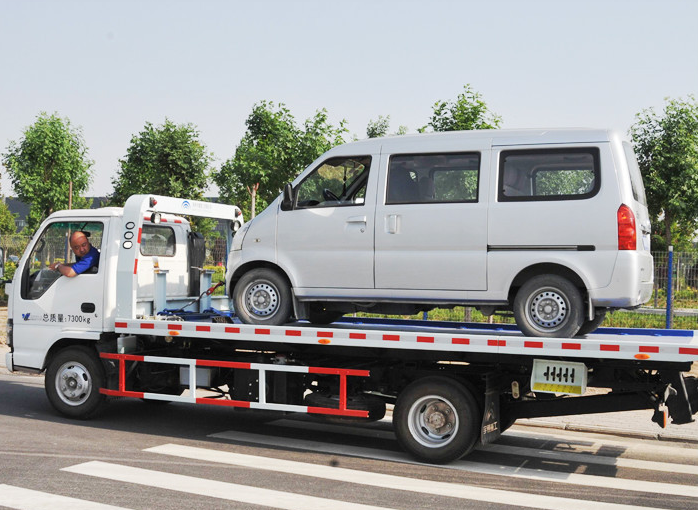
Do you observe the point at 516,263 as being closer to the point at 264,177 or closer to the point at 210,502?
the point at 210,502

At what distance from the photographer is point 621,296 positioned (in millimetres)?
7305

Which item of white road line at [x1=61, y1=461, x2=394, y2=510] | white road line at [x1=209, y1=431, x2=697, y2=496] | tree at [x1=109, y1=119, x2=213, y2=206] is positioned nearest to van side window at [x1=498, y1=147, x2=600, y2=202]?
white road line at [x1=209, y1=431, x2=697, y2=496]

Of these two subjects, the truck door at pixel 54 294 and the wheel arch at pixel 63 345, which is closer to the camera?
the truck door at pixel 54 294

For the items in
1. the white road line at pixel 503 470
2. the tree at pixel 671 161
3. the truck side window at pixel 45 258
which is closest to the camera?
the white road line at pixel 503 470

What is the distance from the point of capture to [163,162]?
26969mm

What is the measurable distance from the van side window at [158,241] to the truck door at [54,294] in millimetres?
468

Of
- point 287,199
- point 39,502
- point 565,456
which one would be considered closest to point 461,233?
point 287,199

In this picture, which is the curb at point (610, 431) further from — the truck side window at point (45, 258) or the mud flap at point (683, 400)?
the truck side window at point (45, 258)

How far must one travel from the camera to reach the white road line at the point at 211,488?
6.32 meters

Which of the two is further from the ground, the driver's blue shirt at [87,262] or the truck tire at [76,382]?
the driver's blue shirt at [87,262]

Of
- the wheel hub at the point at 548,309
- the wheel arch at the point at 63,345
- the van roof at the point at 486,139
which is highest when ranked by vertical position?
the van roof at the point at 486,139

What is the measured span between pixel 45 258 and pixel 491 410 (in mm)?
5496

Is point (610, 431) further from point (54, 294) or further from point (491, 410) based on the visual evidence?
point (54, 294)

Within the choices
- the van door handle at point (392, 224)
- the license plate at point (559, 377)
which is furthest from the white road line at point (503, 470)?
the van door handle at point (392, 224)
